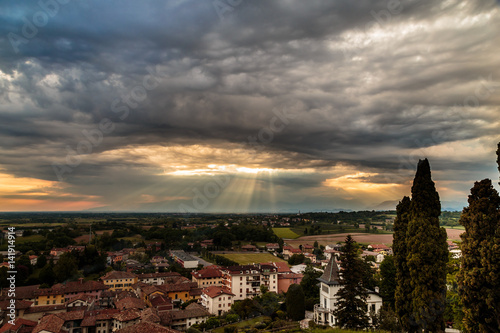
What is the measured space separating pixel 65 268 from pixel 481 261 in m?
54.7

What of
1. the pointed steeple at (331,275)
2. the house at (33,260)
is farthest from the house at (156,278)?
the pointed steeple at (331,275)

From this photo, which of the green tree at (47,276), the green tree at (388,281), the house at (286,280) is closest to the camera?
the green tree at (388,281)

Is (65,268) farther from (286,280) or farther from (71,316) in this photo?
(286,280)

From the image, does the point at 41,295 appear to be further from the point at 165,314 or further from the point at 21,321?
the point at 165,314

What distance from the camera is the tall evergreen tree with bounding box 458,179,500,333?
11312mm

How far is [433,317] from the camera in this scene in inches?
605

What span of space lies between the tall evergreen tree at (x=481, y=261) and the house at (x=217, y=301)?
30.5m

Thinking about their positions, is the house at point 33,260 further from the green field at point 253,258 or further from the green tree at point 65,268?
the green field at point 253,258

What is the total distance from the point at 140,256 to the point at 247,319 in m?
45.0

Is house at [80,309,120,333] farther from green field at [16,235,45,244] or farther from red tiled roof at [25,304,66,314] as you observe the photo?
green field at [16,235,45,244]

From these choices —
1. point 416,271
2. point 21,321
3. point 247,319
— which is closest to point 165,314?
point 247,319

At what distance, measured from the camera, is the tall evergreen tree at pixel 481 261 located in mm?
11312

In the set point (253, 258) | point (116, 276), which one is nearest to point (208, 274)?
point (116, 276)

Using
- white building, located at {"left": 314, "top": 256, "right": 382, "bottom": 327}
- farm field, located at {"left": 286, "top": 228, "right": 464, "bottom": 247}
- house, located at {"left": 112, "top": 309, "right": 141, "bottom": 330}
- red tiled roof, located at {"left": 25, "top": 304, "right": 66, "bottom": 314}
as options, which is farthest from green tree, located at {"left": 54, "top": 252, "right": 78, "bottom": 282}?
farm field, located at {"left": 286, "top": 228, "right": 464, "bottom": 247}
